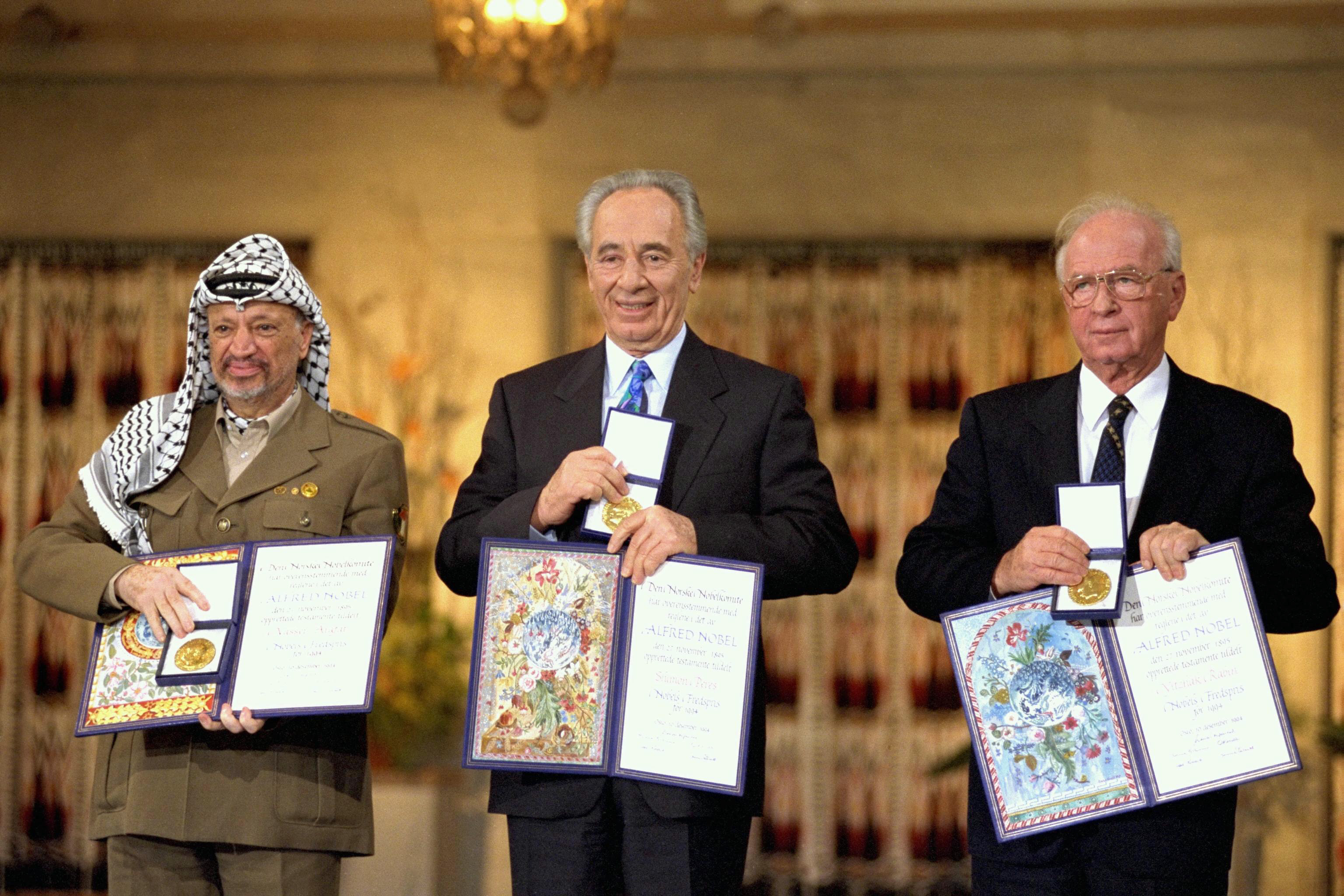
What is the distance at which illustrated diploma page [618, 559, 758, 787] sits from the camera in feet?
8.11

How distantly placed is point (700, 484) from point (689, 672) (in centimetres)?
37

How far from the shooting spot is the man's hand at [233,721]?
8.68ft

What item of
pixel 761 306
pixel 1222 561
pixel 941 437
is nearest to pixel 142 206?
pixel 761 306

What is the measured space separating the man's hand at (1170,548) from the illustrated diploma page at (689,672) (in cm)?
67

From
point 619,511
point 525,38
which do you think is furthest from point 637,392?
point 525,38

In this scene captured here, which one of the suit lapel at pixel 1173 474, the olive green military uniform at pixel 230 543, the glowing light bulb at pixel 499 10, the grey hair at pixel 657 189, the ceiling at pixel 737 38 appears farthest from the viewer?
the ceiling at pixel 737 38

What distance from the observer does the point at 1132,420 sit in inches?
108

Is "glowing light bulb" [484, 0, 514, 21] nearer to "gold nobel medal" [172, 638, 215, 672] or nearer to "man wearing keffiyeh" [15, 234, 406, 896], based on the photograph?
"man wearing keffiyeh" [15, 234, 406, 896]

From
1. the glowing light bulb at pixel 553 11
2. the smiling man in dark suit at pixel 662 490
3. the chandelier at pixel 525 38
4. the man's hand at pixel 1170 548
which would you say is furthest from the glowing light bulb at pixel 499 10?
the man's hand at pixel 1170 548

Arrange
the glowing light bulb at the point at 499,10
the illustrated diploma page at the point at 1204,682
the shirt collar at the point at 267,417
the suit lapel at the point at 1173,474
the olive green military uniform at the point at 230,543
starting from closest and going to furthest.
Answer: the illustrated diploma page at the point at 1204,682 → the suit lapel at the point at 1173,474 → the olive green military uniform at the point at 230,543 → the shirt collar at the point at 267,417 → the glowing light bulb at the point at 499,10

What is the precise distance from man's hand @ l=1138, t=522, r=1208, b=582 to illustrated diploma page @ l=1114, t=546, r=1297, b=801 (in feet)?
0.05

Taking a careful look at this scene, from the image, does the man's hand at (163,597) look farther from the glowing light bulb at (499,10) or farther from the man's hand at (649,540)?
the glowing light bulb at (499,10)

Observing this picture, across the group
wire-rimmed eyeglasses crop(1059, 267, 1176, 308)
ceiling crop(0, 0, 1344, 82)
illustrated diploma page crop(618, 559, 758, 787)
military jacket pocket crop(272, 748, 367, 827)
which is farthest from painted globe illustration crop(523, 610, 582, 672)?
ceiling crop(0, 0, 1344, 82)

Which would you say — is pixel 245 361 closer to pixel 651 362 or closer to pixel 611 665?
pixel 651 362
